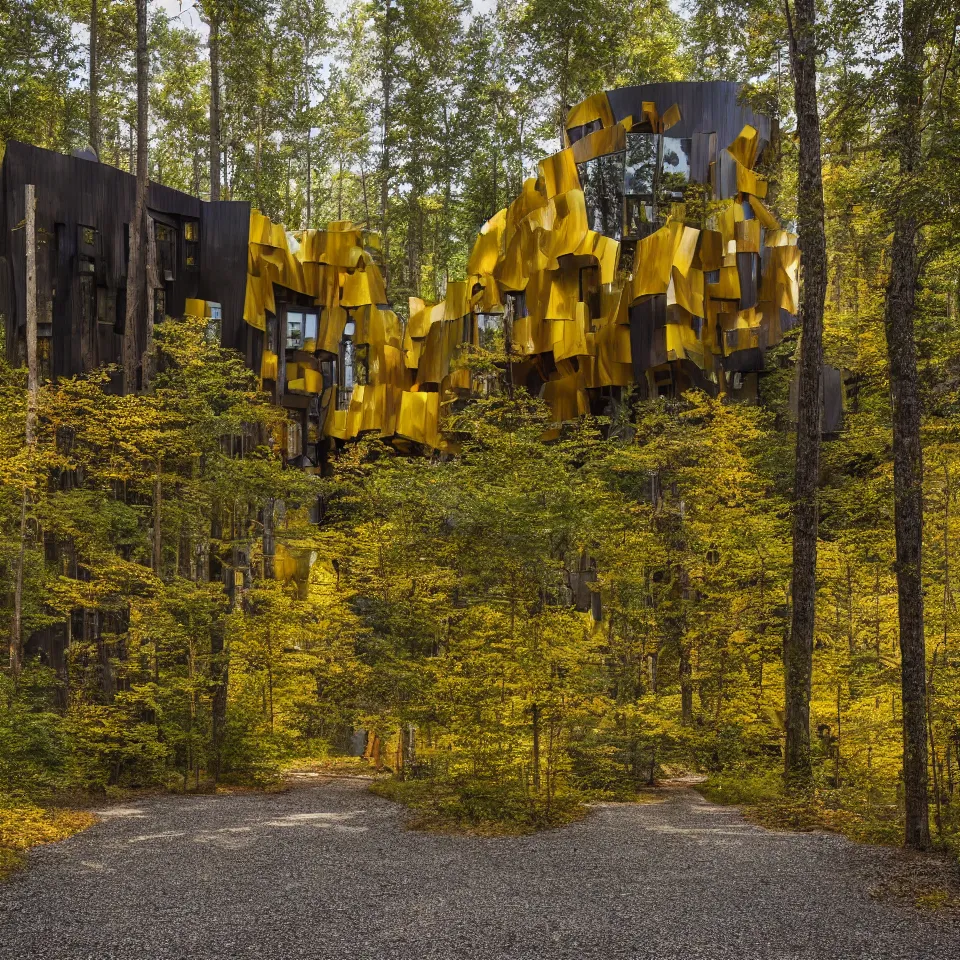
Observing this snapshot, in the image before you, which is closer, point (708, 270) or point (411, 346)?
point (708, 270)

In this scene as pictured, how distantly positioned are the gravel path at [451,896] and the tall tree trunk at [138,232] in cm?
806

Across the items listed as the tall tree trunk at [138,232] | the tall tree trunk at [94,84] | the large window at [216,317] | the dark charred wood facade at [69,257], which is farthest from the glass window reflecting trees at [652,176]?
the tall tree trunk at [94,84]

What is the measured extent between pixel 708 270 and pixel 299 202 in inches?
746

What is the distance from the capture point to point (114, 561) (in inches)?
530

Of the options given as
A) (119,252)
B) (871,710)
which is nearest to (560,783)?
(871,710)

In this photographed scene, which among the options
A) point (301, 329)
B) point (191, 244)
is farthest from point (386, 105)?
point (191, 244)

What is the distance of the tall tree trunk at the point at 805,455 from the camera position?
36.7 ft

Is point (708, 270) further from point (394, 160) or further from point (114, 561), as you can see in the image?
point (114, 561)

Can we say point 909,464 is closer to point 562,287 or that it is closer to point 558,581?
point 558,581

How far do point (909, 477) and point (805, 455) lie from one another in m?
3.17

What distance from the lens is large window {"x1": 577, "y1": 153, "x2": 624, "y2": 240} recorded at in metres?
26.1

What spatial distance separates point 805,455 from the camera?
11.7 m

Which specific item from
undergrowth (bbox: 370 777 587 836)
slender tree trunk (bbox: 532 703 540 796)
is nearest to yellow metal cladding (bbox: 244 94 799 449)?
slender tree trunk (bbox: 532 703 540 796)

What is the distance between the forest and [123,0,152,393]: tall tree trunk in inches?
8.3
